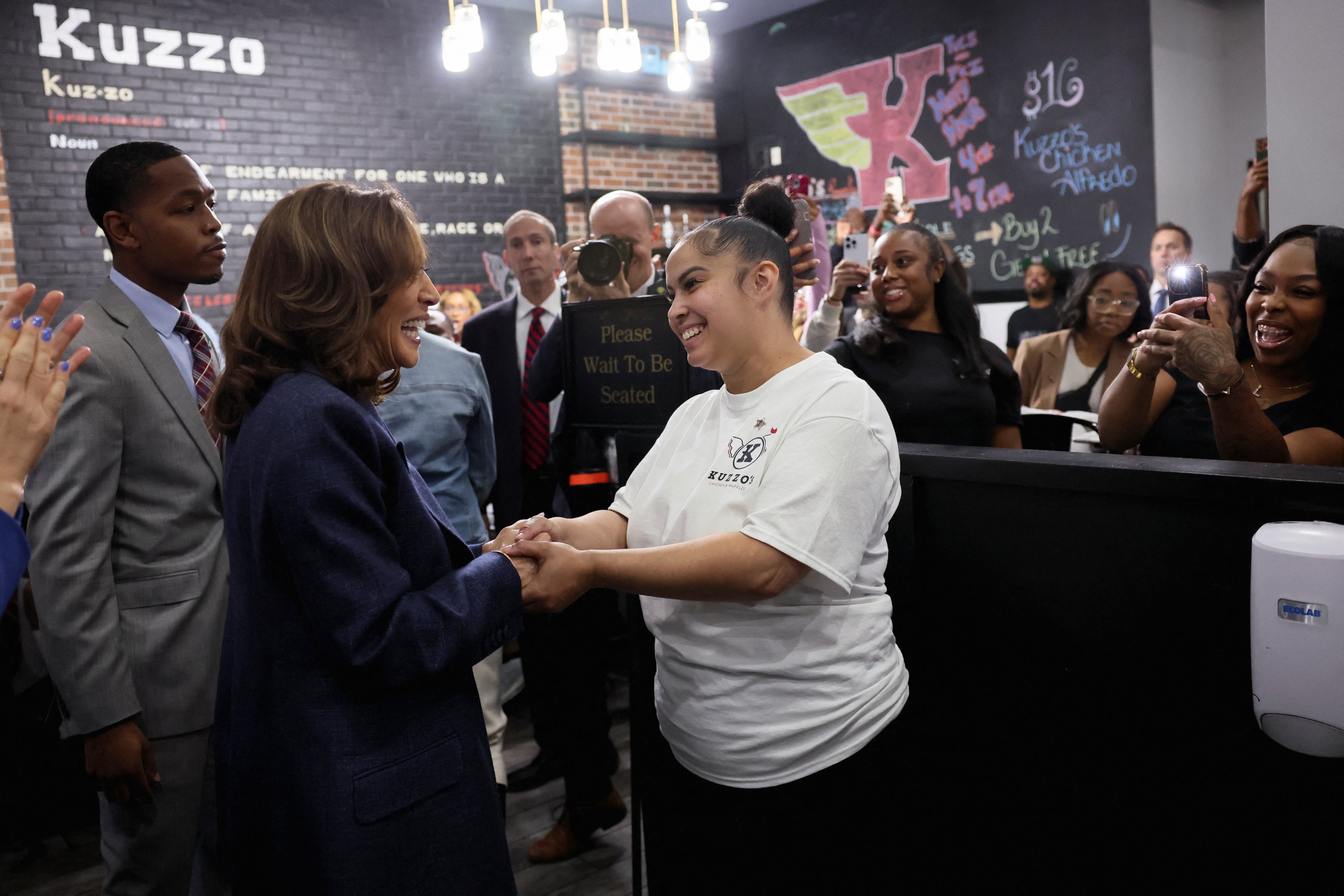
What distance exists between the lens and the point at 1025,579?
5.50ft

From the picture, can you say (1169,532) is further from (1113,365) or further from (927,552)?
(1113,365)

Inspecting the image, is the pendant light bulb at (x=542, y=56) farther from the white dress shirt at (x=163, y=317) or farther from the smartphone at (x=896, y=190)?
the white dress shirt at (x=163, y=317)

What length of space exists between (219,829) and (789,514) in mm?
882

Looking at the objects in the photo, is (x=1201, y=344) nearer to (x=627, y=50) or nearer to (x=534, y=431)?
(x=534, y=431)

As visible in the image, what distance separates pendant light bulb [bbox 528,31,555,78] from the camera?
16.2ft

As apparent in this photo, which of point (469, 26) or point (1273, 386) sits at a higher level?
point (469, 26)

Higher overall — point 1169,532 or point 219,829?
point 1169,532

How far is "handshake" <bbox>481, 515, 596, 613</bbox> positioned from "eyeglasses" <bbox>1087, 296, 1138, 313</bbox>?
2.69 metres

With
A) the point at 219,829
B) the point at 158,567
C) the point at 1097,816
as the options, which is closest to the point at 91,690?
the point at 158,567

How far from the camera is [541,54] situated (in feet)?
16.4

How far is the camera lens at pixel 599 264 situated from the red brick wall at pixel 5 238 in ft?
15.4

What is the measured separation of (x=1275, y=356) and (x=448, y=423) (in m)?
1.85

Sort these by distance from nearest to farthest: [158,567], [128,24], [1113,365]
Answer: [158,567]
[1113,365]
[128,24]

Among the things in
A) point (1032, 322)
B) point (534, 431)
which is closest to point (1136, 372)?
point (534, 431)
